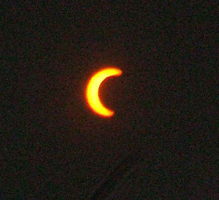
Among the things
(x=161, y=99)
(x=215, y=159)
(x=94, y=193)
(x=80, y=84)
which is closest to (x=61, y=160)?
(x=94, y=193)

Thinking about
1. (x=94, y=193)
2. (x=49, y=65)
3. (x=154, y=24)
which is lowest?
(x=94, y=193)

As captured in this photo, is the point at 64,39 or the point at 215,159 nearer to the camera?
the point at 64,39

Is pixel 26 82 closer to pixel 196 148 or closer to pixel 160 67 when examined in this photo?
pixel 160 67
